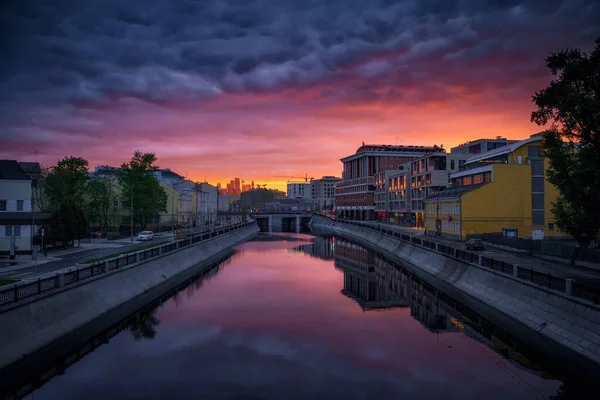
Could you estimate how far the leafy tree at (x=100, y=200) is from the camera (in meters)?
85.3

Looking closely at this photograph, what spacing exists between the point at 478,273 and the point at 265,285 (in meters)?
25.6

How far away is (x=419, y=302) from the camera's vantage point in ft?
141

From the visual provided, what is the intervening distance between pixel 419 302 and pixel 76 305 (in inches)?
1238

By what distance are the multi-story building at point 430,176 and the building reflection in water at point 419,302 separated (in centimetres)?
3872

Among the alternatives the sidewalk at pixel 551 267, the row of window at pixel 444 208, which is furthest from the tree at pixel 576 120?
the row of window at pixel 444 208

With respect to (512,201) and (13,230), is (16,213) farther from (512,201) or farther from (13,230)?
(512,201)

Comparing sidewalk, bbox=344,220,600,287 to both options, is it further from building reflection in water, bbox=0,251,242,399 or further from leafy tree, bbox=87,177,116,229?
leafy tree, bbox=87,177,116,229

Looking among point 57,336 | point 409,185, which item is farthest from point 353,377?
point 409,185

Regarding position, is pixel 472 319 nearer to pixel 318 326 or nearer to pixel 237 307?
pixel 318 326

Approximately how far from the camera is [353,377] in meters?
24.3

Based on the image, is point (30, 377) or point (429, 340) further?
point (429, 340)

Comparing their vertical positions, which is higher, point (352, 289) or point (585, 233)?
point (585, 233)

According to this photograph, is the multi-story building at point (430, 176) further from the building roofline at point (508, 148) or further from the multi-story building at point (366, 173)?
the multi-story building at point (366, 173)

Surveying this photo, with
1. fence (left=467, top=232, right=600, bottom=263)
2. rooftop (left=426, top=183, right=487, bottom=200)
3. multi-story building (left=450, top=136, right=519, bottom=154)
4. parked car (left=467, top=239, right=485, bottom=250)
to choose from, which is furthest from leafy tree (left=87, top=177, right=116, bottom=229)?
multi-story building (left=450, top=136, right=519, bottom=154)
